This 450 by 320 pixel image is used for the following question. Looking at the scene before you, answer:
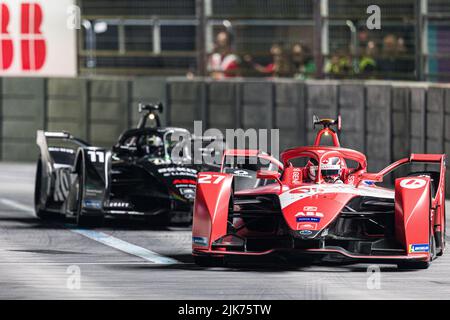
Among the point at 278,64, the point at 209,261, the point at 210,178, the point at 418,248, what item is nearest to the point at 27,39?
the point at 278,64

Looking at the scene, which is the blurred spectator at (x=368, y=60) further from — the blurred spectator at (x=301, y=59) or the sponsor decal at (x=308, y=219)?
the sponsor decal at (x=308, y=219)

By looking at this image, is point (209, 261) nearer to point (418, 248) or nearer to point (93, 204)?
point (418, 248)

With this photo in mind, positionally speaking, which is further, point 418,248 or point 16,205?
point 16,205

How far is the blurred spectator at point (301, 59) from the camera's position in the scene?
88.6 ft

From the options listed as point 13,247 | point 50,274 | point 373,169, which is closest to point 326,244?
point 50,274

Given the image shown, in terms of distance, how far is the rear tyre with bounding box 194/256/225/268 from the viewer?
13.6 meters

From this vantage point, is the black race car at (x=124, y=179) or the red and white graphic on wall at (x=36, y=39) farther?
the red and white graphic on wall at (x=36, y=39)

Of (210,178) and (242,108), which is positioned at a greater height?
(242,108)

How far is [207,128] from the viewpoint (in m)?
27.0

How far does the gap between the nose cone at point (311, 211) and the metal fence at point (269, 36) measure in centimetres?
951

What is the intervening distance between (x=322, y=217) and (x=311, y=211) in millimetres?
117

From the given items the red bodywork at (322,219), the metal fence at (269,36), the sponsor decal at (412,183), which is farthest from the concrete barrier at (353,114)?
the sponsor decal at (412,183)

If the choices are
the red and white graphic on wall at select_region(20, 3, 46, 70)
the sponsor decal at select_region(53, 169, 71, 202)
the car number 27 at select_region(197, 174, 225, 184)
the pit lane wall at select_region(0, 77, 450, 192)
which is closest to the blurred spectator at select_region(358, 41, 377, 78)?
the pit lane wall at select_region(0, 77, 450, 192)

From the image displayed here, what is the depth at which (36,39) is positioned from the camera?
29.4 meters
